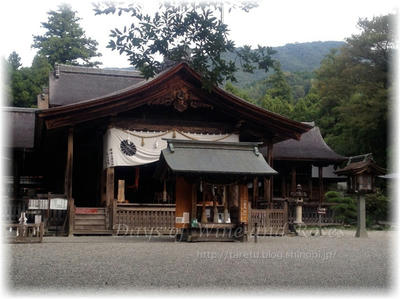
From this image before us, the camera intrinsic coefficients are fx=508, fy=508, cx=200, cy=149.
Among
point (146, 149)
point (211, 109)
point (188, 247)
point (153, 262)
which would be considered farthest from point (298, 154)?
point (153, 262)

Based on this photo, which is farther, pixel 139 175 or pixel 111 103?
pixel 139 175

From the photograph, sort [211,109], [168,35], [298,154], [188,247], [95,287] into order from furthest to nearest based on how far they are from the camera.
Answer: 1. [298,154]
2. [211,109]
3. [188,247]
4. [168,35]
5. [95,287]

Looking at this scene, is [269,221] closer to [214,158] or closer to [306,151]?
[214,158]

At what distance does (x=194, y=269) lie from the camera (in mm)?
7094

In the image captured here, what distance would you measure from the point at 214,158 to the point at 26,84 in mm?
29066

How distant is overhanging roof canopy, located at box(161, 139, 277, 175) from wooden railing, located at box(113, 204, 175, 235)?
127 inches

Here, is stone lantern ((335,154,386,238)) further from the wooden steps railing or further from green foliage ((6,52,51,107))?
green foliage ((6,52,51,107))

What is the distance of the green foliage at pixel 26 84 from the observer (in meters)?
37.2

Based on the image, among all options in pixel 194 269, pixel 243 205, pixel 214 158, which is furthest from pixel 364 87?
pixel 194 269

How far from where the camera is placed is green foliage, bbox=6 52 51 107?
3716 centimetres

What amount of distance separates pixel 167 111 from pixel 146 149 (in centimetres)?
172

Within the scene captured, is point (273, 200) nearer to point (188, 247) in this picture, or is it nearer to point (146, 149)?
point (146, 149)

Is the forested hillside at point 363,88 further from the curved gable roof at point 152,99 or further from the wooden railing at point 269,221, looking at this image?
the wooden railing at point 269,221

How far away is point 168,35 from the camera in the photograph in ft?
22.7
